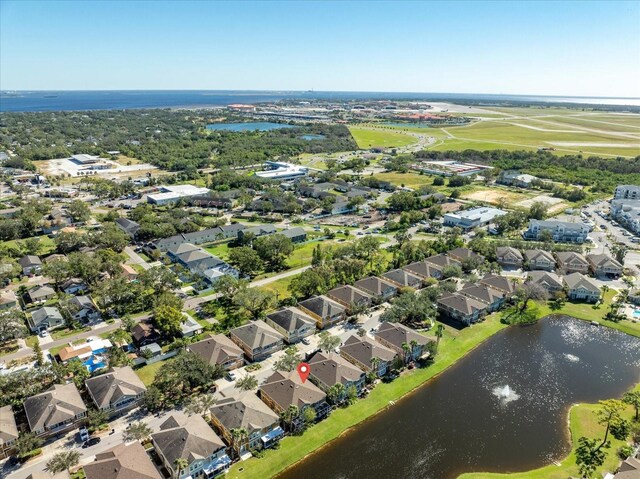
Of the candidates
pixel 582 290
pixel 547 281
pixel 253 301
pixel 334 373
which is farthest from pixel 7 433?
pixel 582 290

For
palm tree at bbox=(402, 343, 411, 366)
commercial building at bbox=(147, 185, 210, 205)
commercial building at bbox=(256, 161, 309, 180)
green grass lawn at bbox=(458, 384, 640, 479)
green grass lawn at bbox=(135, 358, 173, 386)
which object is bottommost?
green grass lawn at bbox=(458, 384, 640, 479)

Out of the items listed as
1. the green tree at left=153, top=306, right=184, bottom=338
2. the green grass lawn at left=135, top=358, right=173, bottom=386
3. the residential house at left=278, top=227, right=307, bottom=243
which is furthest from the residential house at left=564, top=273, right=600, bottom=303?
the green grass lawn at left=135, top=358, right=173, bottom=386

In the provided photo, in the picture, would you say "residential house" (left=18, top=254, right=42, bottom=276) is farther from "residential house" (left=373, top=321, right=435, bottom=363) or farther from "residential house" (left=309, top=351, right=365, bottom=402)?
"residential house" (left=373, top=321, right=435, bottom=363)

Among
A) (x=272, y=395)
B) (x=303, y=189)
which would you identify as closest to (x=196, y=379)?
(x=272, y=395)

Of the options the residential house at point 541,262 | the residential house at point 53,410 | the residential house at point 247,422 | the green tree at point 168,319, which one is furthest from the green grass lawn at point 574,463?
the residential house at point 541,262

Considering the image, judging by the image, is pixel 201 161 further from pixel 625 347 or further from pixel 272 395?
pixel 625 347

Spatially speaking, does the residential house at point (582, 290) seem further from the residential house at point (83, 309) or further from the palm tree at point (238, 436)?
the residential house at point (83, 309)

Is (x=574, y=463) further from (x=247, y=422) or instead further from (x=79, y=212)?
(x=79, y=212)
